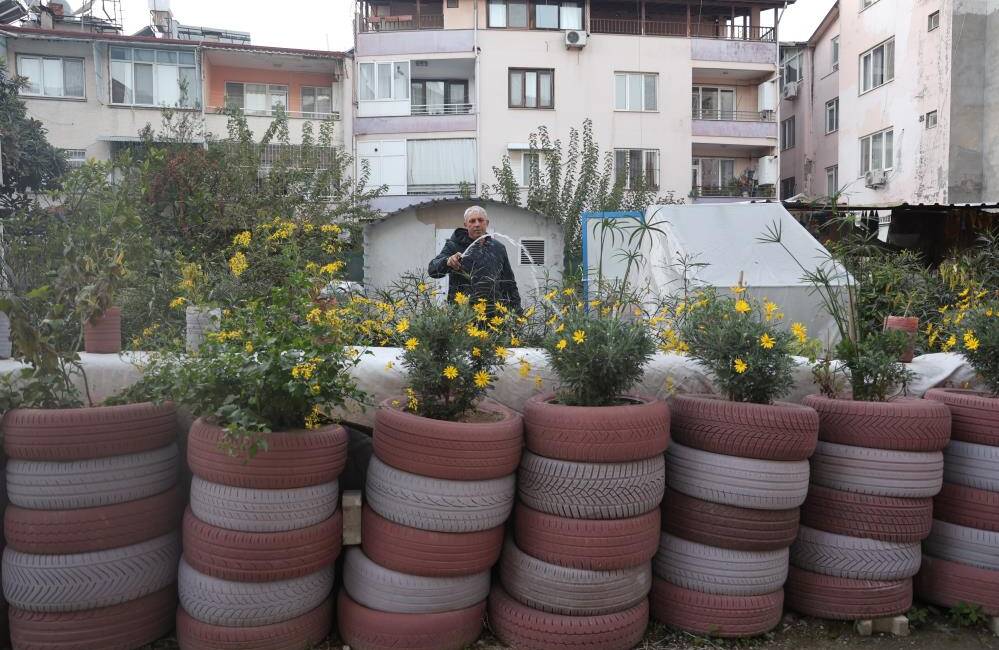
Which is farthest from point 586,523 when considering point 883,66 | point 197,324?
point 883,66

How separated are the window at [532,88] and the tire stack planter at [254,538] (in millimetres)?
25265

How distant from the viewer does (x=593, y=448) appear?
2.70m

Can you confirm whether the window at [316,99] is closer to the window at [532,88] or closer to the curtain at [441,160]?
Answer: the curtain at [441,160]

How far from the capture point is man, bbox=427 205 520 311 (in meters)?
5.13

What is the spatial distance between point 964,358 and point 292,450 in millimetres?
3140

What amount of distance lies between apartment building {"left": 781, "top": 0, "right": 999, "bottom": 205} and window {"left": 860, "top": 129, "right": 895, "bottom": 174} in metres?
0.04

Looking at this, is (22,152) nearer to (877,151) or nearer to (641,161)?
(641,161)

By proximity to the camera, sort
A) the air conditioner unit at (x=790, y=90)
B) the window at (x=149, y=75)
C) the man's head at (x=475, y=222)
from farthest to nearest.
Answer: the air conditioner unit at (x=790, y=90) < the window at (x=149, y=75) < the man's head at (x=475, y=222)

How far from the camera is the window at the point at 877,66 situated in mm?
24312

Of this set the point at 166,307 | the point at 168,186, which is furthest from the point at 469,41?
the point at 166,307

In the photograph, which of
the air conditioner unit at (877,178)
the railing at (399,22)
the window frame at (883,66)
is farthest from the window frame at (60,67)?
the window frame at (883,66)

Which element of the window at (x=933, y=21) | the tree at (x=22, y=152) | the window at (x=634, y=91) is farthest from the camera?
the window at (x=634, y=91)

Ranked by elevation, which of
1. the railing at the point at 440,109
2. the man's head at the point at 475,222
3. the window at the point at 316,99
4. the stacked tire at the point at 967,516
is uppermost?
the window at the point at 316,99

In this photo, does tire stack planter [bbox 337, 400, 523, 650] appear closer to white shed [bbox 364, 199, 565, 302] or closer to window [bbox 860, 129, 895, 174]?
white shed [bbox 364, 199, 565, 302]
